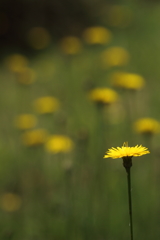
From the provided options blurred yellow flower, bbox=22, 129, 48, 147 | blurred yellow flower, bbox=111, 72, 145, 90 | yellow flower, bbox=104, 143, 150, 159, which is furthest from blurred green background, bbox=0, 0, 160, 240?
yellow flower, bbox=104, 143, 150, 159

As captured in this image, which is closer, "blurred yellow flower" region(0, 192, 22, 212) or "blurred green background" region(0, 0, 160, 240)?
"blurred green background" region(0, 0, 160, 240)

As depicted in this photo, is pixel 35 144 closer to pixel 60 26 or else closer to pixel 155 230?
pixel 155 230

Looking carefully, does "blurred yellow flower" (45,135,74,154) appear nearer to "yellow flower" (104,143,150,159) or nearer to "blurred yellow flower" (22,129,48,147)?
"blurred yellow flower" (22,129,48,147)

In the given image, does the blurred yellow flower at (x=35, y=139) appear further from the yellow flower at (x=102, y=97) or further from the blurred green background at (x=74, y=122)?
the yellow flower at (x=102, y=97)

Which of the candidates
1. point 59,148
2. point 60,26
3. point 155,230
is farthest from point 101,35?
point 60,26

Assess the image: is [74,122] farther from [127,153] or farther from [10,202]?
[127,153]

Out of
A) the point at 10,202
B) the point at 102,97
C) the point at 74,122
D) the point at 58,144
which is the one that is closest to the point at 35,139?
the point at 58,144

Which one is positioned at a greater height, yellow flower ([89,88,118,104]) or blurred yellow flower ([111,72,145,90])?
blurred yellow flower ([111,72,145,90])
